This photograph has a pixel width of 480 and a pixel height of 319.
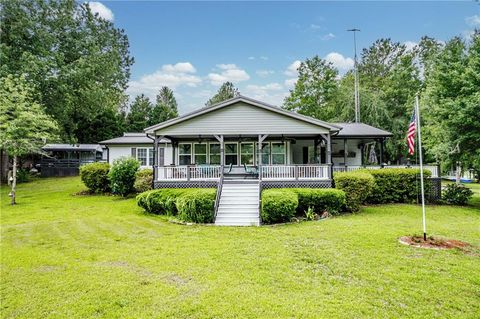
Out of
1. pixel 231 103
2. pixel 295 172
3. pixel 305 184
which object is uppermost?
pixel 231 103

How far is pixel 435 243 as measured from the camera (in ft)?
25.4

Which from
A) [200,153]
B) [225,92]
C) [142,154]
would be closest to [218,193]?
[200,153]

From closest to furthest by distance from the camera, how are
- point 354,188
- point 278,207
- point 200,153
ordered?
point 278,207 → point 354,188 → point 200,153

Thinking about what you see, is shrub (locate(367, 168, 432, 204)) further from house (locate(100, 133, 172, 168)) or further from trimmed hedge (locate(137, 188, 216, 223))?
house (locate(100, 133, 172, 168))

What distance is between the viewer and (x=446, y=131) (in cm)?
1533

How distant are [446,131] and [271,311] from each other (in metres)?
15.6

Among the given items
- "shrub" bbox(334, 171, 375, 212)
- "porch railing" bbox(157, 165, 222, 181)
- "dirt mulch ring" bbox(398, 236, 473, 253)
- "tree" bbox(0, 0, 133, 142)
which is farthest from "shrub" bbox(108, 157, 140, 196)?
"dirt mulch ring" bbox(398, 236, 473, 253)

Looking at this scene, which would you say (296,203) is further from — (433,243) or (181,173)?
(181,173)

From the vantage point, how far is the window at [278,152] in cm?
1814

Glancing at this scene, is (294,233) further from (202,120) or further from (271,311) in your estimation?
(202,120)

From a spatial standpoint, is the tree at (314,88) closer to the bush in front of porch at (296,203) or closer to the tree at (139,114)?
the bush in front of porch at (296,203)

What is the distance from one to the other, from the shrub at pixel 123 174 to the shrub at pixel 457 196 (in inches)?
691

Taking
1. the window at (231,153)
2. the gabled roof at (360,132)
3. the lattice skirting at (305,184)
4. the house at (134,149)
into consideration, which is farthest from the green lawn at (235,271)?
the house at (134,149)

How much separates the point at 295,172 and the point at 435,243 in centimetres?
734
